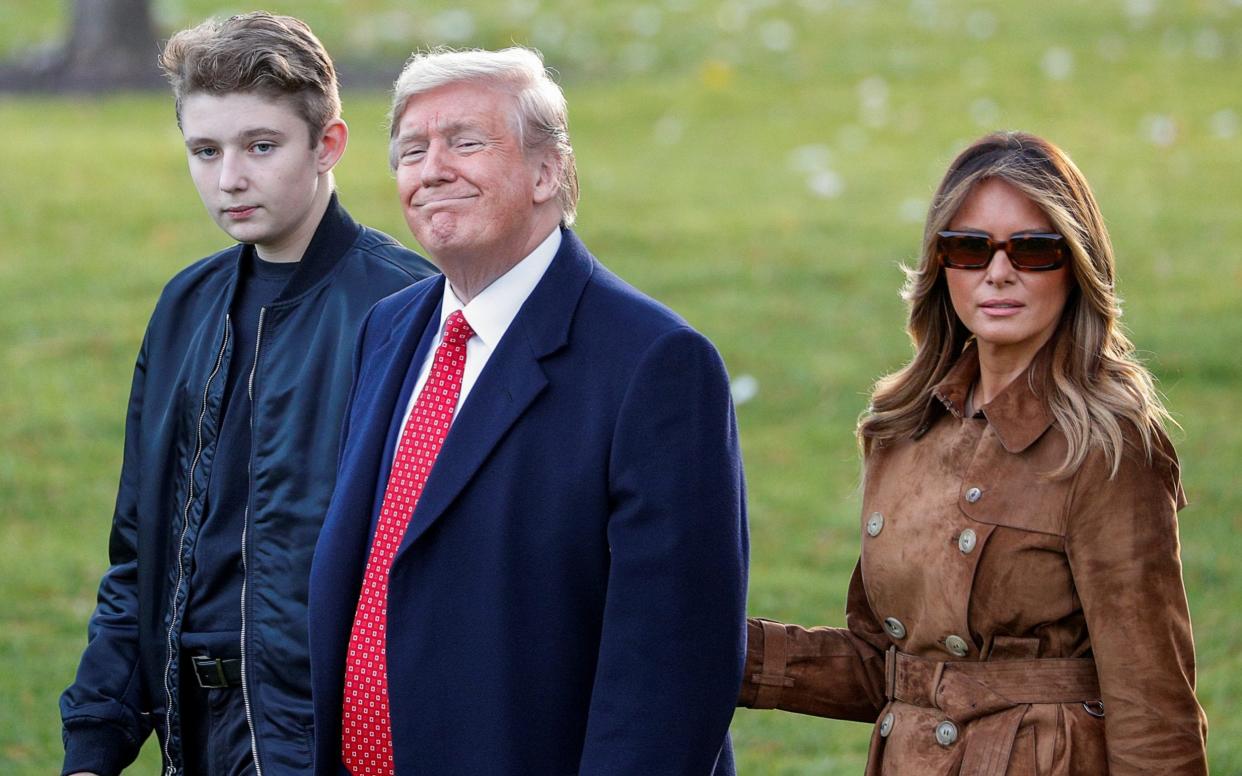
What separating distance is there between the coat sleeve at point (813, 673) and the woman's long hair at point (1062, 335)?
389 mm

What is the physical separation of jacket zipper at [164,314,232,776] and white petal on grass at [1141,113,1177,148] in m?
10.0

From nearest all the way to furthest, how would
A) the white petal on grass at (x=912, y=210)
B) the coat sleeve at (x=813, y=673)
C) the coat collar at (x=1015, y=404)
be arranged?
the coat collar at (x=1015, y=404), the coat sleeve at (x=813, y=673), the white petal on grass at (x=912, y=210)

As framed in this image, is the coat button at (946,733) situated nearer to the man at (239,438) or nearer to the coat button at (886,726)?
the coat button at (886,726)

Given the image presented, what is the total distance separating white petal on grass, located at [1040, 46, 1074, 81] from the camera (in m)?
13.9

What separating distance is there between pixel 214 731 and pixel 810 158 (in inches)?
378

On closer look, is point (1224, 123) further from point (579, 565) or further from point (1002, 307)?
point (579, 565)

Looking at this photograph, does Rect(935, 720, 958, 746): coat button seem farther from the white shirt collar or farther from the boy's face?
the boy's face

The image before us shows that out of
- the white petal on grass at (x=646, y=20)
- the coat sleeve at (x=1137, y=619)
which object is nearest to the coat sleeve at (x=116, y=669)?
the coat sleeve at (x=1137, y=619)

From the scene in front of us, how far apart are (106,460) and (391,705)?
218 inches

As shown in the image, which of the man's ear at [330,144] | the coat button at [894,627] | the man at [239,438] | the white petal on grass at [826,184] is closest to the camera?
the coat button at [894,627]

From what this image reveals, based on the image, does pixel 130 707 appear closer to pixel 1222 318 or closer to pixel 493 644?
pixel 493 644

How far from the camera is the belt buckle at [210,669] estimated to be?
11.3 ft

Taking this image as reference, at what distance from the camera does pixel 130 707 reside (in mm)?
3629

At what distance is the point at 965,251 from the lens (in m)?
3.14
